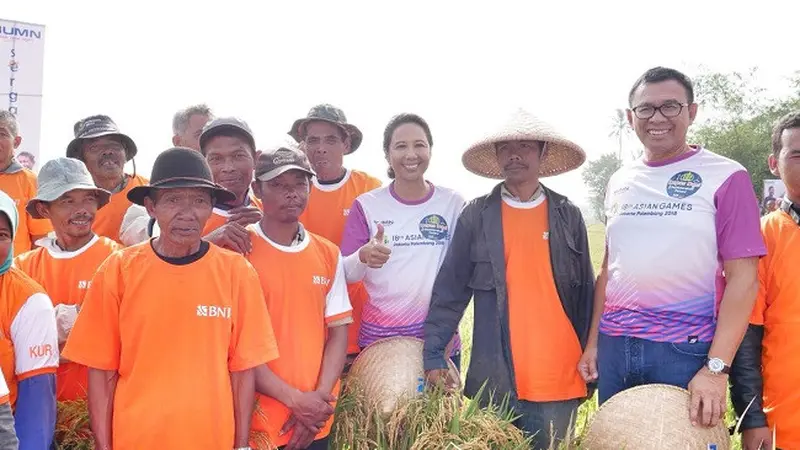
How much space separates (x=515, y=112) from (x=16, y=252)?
144 inches

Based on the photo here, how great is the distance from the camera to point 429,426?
325 cm

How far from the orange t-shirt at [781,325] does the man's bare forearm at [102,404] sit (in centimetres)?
309

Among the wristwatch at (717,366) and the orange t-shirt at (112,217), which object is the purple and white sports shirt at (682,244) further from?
the orange t-shirt at (112,217)

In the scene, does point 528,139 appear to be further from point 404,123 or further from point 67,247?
point 67,247

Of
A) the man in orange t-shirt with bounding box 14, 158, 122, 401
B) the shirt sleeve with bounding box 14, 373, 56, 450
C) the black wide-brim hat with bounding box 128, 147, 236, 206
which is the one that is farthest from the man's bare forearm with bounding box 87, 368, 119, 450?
the black wide-brim hat with bounding box 128, 147, 236, 206

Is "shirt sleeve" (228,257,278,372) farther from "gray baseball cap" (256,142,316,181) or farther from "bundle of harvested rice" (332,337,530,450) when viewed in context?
"bundle of harvested rice" (332,337,530,450)

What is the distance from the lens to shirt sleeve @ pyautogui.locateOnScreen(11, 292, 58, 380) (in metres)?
2.63

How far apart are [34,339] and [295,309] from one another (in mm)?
1138

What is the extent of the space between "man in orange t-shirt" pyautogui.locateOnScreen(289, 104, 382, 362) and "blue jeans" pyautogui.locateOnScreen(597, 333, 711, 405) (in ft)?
6.50

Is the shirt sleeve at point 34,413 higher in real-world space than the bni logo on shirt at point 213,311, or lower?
lower

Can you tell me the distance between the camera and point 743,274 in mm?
3076

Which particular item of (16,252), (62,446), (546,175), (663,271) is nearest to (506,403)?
(663,271)

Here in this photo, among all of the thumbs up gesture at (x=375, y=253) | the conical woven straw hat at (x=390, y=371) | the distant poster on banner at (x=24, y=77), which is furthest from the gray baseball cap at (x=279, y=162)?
the distant poster on banner at (x=24, y=77)

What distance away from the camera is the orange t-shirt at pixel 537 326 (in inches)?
138
